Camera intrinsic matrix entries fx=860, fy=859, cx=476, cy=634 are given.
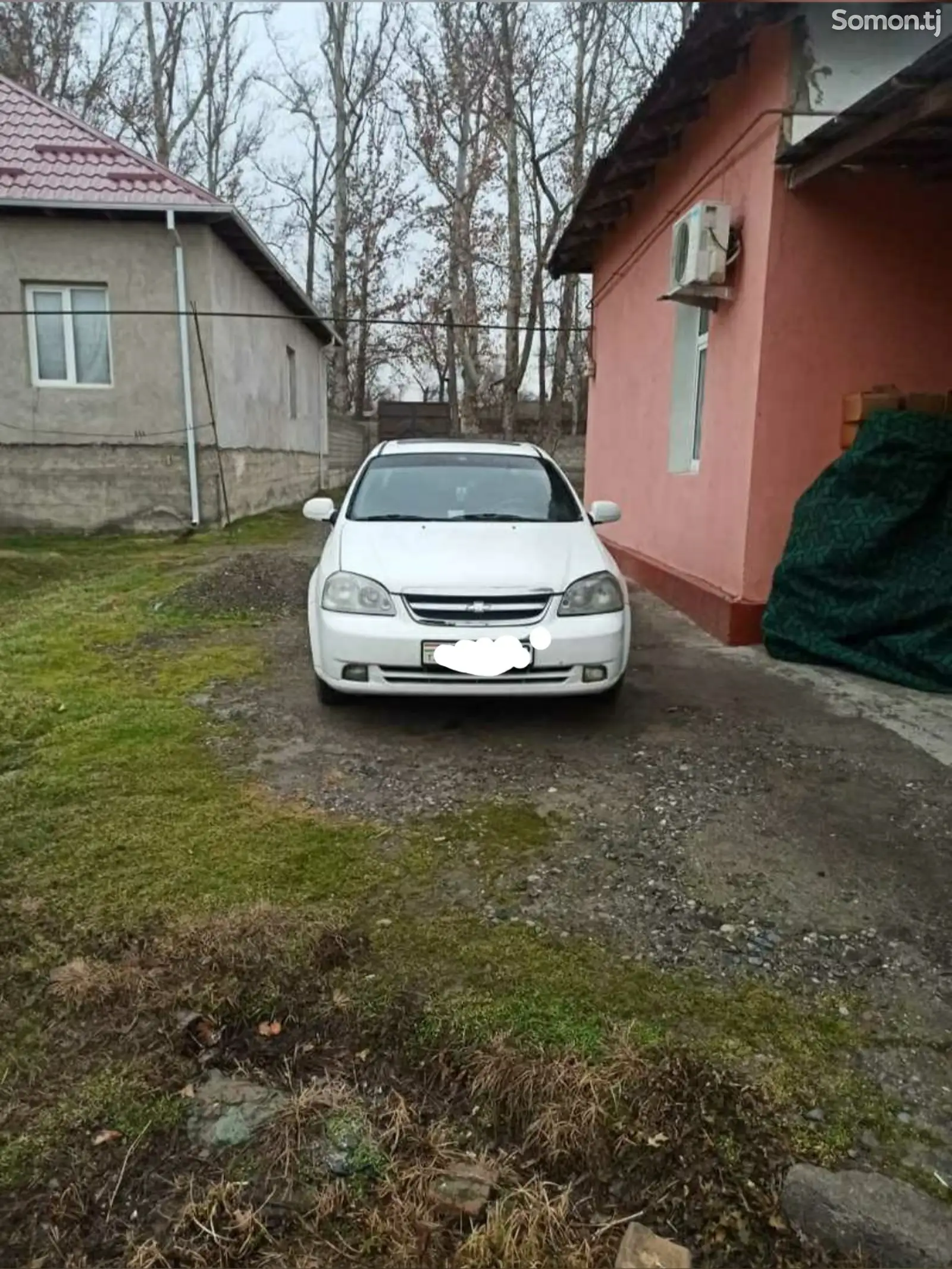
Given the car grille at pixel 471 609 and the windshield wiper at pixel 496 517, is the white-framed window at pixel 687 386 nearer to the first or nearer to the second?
the windshield wiper at pixel 496 517

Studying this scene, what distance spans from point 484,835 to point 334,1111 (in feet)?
4.68

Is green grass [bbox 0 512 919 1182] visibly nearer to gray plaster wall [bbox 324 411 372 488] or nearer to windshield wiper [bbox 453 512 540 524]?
windshield wiper [bbox 453 512 540 524]

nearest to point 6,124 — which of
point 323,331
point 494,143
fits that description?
point 323,331

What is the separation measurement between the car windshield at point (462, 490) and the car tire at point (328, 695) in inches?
39.9

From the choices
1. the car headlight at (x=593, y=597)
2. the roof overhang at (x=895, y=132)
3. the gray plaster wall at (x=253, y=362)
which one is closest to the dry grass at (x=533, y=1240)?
the car headlight at (x=593, y=597)

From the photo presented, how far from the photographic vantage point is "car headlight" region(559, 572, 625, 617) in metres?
4.19

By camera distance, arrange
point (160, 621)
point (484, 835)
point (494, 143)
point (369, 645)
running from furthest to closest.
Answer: point (494, 143)
point (160, 621)
point (369, 645)
point (484, 835)

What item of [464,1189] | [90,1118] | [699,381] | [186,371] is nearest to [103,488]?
[186,371]

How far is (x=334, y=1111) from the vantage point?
1903mm

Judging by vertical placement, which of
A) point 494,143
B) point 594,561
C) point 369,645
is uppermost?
point 494,143

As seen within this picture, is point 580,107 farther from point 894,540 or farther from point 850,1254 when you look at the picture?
point 850,1254

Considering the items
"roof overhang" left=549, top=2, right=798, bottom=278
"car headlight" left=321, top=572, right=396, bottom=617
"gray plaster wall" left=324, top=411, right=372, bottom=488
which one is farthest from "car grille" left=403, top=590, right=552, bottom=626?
"gray plaster wall" left=324, top=411, right=372, bottom=488

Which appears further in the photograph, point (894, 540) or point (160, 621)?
point (160, 621)

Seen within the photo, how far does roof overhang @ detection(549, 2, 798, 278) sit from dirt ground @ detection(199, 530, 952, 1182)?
13.6 feet
